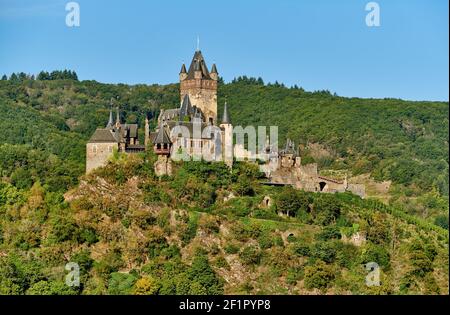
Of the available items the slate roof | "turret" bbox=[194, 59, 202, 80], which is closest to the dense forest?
the slate roof

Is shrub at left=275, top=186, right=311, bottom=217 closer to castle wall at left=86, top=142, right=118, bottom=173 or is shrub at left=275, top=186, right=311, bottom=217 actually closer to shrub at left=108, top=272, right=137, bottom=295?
castle wall at left=86, top=142, right=118, bottom=173

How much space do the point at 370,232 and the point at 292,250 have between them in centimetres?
435

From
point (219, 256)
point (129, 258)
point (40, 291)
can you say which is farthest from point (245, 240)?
point (40, 291)

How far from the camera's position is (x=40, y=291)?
54.8 m

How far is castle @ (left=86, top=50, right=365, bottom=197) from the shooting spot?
6056 centimetres

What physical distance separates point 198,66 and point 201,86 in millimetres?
1166

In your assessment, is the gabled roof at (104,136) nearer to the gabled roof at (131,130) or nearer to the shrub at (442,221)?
the gabled roof at (131,130)

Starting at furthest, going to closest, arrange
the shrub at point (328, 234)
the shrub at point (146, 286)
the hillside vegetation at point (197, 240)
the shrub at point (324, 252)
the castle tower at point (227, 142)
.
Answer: the castle tower at point (227, 142)
the shrub at point (328, 234)
the shrub at point (324, 252)
the hillside vegetation at point (197, 240)
the shrub at point (146, 286)

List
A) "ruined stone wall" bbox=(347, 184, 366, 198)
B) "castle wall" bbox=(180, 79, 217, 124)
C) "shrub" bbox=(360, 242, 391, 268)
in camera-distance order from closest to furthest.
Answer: "shrub" bbox=(360, 242, 391, 268) → "castle wall" bbox=(180, 79, 217, 124) → "ruined stone wall" bbox=(347, 184, 366, 198)

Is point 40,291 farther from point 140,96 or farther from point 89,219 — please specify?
point 140,96

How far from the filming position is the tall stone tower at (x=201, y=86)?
65.3m

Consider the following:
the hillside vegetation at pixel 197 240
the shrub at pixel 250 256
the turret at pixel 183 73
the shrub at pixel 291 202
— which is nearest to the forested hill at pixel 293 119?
the turret at pixel 183 73
